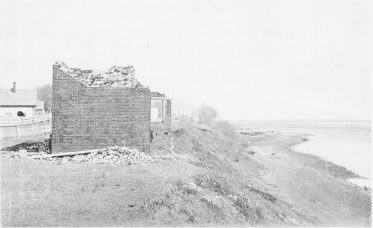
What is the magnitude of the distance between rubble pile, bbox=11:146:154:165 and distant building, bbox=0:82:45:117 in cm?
3035

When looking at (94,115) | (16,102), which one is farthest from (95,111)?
(16,102)

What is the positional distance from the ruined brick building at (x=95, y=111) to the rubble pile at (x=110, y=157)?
0.40 m

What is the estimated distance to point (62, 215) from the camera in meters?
7.14

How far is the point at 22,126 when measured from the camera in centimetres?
2214

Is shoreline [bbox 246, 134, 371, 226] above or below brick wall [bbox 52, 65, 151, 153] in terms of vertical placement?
below

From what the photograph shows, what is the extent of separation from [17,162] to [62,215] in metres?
5.18

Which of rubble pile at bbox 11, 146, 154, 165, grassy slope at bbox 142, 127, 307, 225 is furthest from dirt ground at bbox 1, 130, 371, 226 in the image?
rubble pile at bbox 11, 146, 154, 165

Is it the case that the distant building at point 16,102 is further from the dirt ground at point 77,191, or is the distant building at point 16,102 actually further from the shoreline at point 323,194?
the dirt ground at point 77,191

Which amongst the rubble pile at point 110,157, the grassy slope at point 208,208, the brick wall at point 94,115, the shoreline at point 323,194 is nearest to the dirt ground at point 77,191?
the grassy slope at point 208,208

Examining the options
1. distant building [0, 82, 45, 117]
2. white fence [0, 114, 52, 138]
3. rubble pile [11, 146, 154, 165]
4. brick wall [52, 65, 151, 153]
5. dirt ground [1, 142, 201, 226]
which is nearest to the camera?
dirt ground [1, 142, 201, 226]

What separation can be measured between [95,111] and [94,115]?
164 mm

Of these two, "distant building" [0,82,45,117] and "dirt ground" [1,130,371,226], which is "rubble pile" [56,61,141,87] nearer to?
"dirt ground" [1,130,371,226]

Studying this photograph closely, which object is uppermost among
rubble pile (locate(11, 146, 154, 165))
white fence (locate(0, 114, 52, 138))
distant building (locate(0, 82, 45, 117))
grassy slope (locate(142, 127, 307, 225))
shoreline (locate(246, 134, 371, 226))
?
distant building (locate(0, 82, 45, 117))

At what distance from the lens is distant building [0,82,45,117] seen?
39.2m
